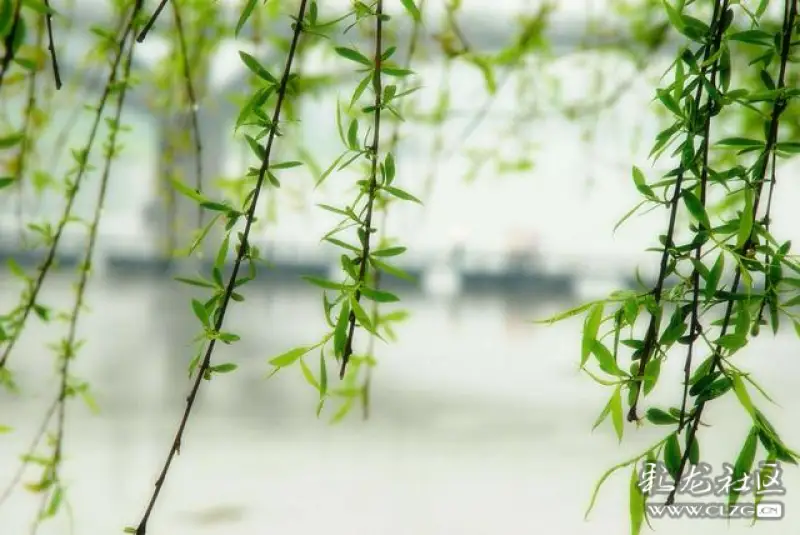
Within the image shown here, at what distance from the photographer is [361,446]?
1.09 m

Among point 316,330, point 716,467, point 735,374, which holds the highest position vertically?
point 316,330

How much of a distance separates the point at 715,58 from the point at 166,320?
6.49ft

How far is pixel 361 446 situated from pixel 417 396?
13.3 inches

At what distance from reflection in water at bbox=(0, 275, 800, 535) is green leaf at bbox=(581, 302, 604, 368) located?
423 millimetres

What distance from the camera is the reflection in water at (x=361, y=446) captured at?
2.95ft

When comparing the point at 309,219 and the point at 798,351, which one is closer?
the point at 309,219

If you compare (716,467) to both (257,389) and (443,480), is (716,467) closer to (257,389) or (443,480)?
(443,480)

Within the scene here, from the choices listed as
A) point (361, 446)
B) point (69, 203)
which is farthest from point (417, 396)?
point (69, 203)

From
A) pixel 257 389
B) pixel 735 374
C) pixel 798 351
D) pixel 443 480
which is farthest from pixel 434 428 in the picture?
pixel 735 374

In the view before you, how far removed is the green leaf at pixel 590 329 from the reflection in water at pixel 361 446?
42 centimetres

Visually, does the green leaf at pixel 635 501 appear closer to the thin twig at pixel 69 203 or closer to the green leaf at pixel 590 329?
the green leaf at pixel 590 329

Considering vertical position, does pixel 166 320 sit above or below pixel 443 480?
above

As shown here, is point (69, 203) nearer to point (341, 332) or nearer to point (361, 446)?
point (341, 332)

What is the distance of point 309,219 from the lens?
53cm
